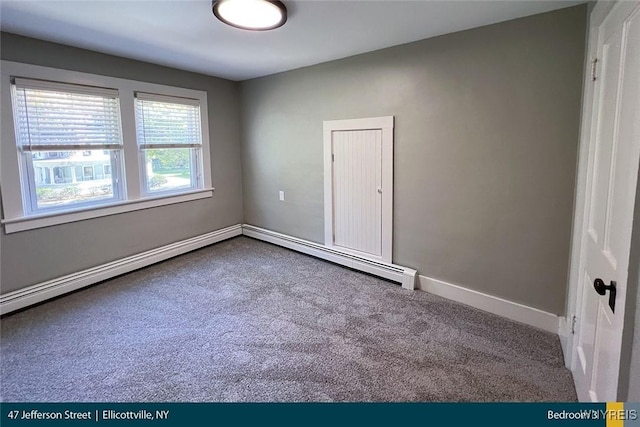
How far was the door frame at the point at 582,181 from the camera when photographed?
1850 mm

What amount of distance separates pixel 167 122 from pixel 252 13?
2242 mm

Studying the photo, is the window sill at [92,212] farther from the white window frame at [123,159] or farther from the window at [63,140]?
the window at [63,140]

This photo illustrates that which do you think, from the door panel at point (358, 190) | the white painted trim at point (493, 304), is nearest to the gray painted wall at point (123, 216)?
the door panel at point (358, 190)

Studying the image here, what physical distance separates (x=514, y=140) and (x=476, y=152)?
28 cm

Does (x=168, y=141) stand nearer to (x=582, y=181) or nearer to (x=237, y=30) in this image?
(x=237, y=30)

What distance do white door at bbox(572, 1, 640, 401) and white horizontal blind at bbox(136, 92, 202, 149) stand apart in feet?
12.8

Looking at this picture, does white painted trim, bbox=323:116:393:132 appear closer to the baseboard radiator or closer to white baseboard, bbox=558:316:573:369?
the baseboard radiator

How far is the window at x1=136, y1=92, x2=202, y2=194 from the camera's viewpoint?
3.76 m

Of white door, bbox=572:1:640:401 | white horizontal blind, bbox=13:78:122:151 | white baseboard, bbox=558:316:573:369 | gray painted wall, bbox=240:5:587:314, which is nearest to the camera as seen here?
white door, bbox=572:1:640:401

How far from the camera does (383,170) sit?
3.33 m

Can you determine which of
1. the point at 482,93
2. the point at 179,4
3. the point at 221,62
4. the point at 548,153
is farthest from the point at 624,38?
the point at 221,62

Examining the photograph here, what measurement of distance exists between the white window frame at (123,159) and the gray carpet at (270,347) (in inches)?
29.7

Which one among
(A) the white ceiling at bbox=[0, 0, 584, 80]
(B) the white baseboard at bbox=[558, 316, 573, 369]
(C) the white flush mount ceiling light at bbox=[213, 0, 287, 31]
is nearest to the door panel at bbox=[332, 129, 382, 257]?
(A) the white ceiling at bbox=[0, 0, 584, 80]

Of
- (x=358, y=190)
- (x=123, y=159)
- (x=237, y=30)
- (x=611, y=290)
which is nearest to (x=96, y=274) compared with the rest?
(x=123, y=159)
